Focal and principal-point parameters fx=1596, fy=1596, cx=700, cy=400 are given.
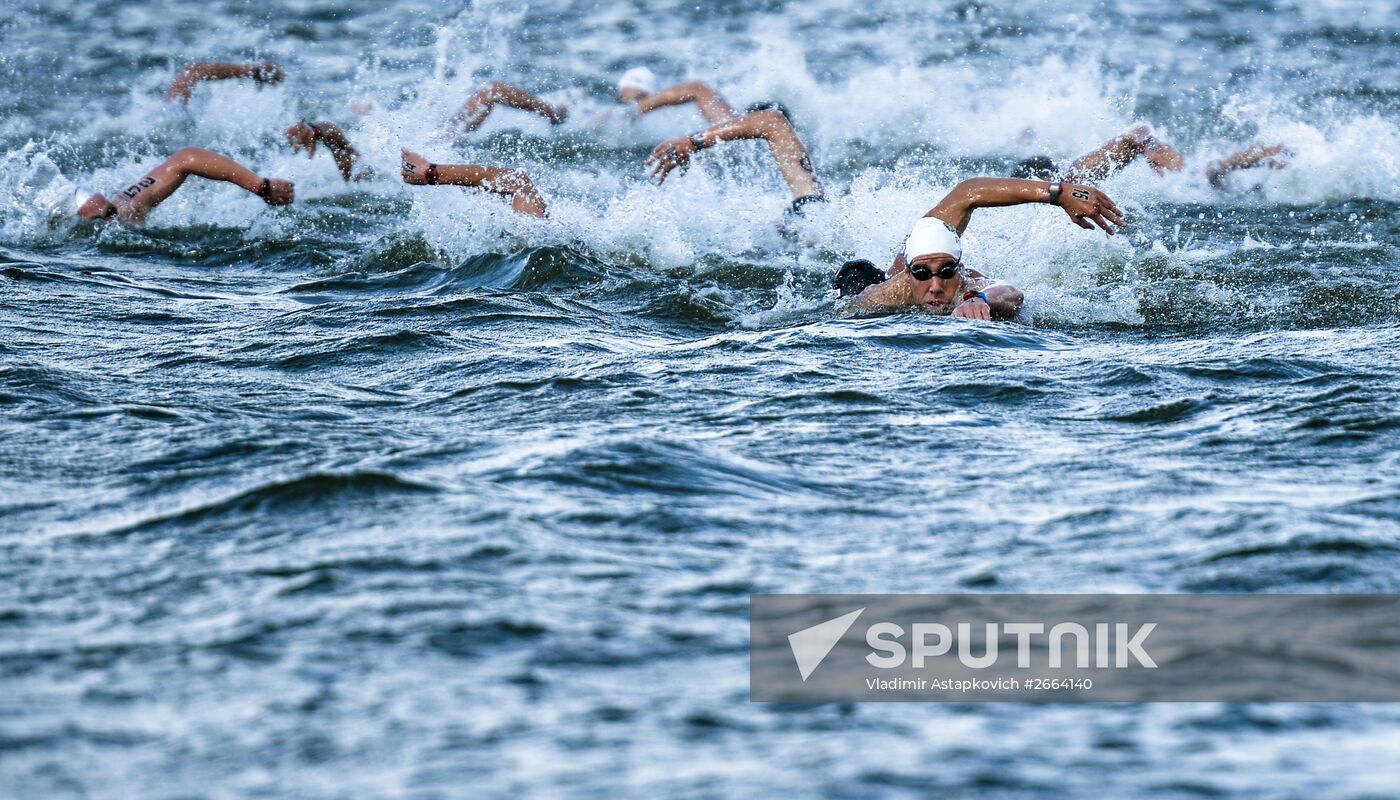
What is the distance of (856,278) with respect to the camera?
1070 centimetres

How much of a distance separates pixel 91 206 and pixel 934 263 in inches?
308

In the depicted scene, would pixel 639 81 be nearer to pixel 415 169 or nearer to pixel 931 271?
pixel 415 169

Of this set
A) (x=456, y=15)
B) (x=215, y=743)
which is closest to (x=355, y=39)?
(x=456, y=15)

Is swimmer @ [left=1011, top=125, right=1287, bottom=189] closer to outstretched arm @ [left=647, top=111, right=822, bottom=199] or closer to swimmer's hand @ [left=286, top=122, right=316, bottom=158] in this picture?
outstretched arm @ [left=647, top=111, right=822, bottom=199]

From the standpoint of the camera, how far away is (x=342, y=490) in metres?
5.77

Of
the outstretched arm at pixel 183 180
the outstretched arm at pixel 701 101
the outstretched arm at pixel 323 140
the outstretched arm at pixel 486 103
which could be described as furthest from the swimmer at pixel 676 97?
the outstretched arm at pixel 183 180

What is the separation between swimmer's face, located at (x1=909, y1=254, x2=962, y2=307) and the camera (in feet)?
32.5

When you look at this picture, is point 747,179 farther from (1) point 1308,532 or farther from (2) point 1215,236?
(1) point 1308,532

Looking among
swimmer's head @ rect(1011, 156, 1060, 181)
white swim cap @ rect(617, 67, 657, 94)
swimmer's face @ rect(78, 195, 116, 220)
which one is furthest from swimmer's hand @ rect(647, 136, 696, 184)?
white swim cap @ rect(617, 67, 657, 94)

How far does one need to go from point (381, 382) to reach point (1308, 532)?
4602mm

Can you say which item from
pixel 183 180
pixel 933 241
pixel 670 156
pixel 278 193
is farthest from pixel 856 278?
pixel 183 180

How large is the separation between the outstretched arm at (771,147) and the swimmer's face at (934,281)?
3.06 metres

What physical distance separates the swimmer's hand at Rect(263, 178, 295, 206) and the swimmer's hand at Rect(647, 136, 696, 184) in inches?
116

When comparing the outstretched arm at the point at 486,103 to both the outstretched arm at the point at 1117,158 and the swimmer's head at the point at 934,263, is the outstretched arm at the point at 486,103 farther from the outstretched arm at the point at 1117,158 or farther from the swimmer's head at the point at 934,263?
the swimmer's head at the point at 934,263
